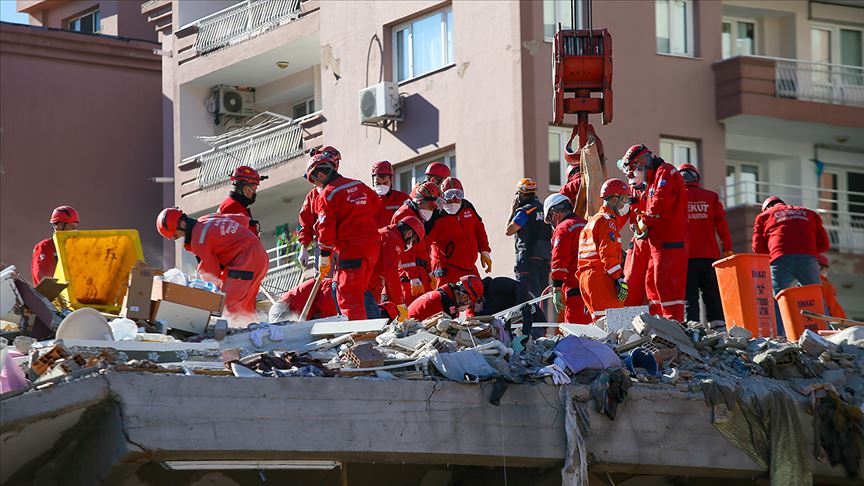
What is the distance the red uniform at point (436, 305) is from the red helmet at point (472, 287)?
16 cm

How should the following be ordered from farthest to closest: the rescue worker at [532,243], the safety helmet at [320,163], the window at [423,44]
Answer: the window at [423,44]
the rescue worker at [532,243]
the safety helmet at [320,163]

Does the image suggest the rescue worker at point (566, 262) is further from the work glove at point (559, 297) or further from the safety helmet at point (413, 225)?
the safety helmet at point (413, 225)

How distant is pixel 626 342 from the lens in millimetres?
14945

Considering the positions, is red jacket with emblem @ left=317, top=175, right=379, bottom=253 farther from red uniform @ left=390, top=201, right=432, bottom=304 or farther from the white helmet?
the white helmet

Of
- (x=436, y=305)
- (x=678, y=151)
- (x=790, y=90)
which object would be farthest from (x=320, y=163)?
(x=790, y=90)

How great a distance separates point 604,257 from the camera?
16844 mm

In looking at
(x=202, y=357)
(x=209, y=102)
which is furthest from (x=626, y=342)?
(x=209, y=102)

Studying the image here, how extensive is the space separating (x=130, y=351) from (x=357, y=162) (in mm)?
20619

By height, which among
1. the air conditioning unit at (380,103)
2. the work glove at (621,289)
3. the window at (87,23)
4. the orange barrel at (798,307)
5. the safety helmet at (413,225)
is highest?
the window at (87,23)

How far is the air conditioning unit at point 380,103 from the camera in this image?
32.6 metres

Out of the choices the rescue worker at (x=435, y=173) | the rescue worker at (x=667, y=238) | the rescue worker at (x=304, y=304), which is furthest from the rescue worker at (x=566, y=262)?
the rescue worker at (x=304, y=304)

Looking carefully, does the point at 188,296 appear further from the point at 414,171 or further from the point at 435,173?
the point at 414,171

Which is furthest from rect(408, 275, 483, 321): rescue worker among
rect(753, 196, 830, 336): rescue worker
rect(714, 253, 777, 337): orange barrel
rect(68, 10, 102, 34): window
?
rect(68, 10, 102, 34): window

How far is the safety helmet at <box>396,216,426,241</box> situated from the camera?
18.2 meters
